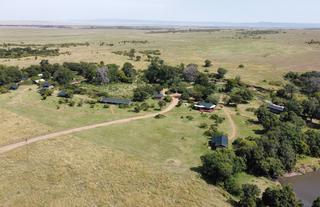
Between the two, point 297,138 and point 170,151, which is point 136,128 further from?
point 297,138

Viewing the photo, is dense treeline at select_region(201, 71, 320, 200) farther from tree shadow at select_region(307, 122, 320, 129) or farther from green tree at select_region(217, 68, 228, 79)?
green tree at select_region(217, 68, 228, 79)

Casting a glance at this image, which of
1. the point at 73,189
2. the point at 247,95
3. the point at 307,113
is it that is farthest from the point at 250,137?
the point at 73,189

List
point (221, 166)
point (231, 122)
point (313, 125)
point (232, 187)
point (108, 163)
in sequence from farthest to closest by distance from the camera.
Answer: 1. point (313, 125)
2. point (231, 122)
3. point (108, 163)
4. point (221, 166)
5. point (232, 187)

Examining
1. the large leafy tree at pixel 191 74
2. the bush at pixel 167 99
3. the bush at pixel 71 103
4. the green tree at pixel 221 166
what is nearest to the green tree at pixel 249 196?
the green tree at pixel 221 166

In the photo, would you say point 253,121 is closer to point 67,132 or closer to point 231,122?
point 231,122

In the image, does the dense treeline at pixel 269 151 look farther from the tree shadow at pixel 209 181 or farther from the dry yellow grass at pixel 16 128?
the dry yellow grass at pixel 16 128

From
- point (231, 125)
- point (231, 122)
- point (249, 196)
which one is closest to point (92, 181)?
point (249, 196)

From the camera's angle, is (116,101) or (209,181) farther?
(116,101)

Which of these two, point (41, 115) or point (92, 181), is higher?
point (41, 115)
